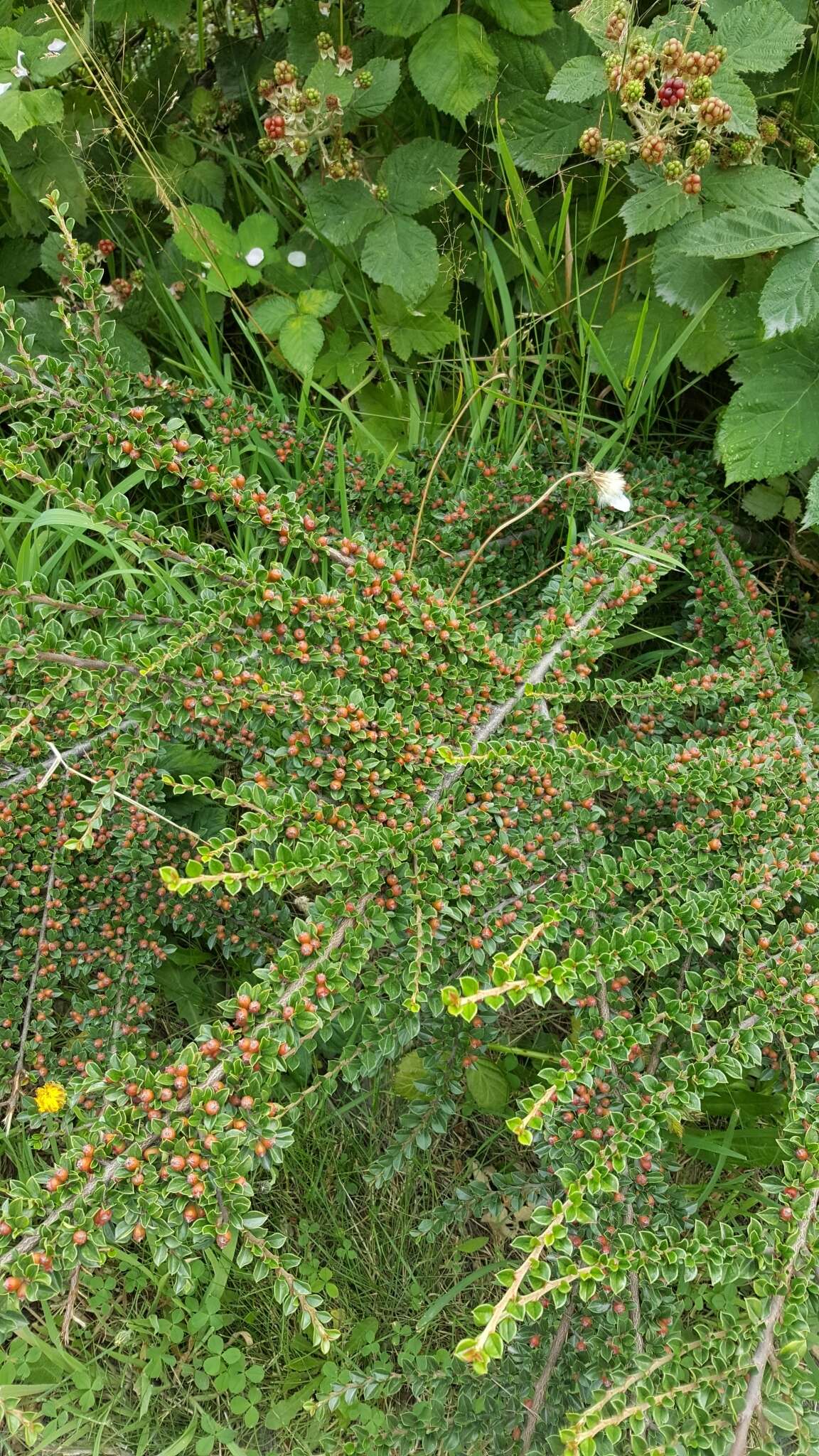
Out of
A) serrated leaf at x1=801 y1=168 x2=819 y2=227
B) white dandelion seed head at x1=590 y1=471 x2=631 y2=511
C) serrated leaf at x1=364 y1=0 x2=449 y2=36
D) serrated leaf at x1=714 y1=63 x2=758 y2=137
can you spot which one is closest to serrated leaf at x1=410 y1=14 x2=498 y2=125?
serrated leaf at x1=364 y1=0 x2=449 y2=36

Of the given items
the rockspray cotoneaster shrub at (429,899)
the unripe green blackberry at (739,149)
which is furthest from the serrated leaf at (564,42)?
the rockspray cotoneaster shrub at (429,899)

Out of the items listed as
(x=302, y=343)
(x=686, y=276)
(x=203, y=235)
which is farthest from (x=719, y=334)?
(x=203, y=235)

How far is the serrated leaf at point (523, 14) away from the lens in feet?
6.70

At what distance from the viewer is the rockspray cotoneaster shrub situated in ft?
4.08

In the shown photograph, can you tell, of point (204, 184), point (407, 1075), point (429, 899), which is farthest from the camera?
point (204, 184)

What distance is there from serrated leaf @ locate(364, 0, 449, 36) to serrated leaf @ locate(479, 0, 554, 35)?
113 mm

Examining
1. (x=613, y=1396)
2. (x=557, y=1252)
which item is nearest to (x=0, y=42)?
(x=557, y=1252)

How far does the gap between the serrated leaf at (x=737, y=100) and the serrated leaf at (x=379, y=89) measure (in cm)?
71

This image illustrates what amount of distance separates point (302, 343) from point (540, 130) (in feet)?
2.40

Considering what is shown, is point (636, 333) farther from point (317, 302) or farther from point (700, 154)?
point (317, 302)

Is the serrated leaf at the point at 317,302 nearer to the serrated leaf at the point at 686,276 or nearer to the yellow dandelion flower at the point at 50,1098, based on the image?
the serrated leaf at the point at 686,276

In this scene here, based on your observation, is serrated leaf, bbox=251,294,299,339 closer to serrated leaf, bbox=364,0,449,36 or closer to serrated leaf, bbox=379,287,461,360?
serrated leaf, bbox=379,287,461,360

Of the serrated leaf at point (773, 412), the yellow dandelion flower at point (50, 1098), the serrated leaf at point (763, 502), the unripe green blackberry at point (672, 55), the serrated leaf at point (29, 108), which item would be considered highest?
the serrated leaf at point (29, 108)

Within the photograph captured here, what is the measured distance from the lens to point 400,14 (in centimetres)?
204
